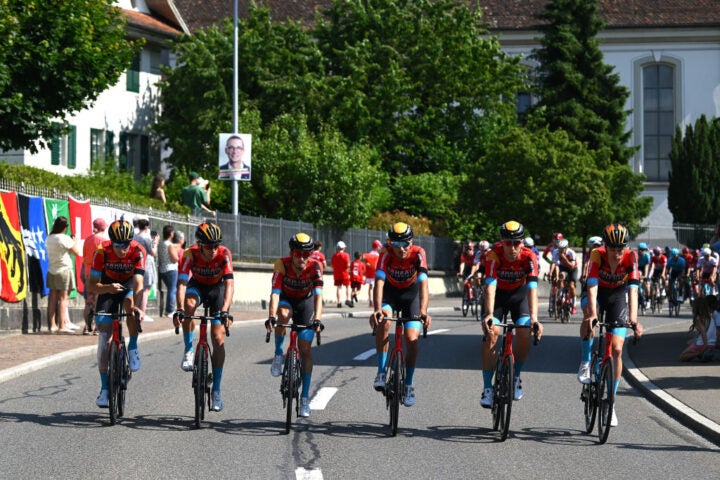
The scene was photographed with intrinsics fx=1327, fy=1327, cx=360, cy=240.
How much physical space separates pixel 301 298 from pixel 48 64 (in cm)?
1966

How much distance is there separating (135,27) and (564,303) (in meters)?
→ 28.0

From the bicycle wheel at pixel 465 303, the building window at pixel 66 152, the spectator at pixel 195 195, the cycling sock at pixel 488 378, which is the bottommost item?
the bicycle wheel at pixel 465 303

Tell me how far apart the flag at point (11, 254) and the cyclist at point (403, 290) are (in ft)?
32.9

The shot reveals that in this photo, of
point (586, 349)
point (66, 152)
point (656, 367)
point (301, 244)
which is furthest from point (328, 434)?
point (66, 152)

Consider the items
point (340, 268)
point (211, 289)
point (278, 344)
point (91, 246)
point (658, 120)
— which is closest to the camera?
point (278, 344)

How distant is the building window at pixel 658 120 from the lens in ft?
248

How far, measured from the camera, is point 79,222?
80.3ft

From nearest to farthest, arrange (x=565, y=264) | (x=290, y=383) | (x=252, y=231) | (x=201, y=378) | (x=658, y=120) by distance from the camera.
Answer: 1. (x=290, y=383)
2. (x=201, y=378)
3. (x=565, y=264)
4. (x=252, y=231)
5. (x=658, y=120)

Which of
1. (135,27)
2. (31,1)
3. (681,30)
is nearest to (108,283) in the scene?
(31,1)

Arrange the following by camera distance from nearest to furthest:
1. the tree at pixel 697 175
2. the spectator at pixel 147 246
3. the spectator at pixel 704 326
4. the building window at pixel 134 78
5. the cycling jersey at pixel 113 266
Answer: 1. the cycling jersey at pixel 113 266
2. the spectator at pixel 704 326
3. the spectator at pixel 147 246
4. the building window at pixel 134 78
5. the tree at pixel 697 175

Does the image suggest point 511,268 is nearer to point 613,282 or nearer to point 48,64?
point 613,282

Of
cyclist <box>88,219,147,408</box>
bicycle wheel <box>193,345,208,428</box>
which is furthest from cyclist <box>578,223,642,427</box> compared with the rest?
cyclist <box>88,219,147,408</box>

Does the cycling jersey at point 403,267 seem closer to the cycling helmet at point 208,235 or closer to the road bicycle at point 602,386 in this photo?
the cycling helmet at point 208,235

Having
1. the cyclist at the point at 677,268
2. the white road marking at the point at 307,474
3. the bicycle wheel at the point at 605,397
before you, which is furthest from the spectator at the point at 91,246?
the cyclist at the point at 677,268
